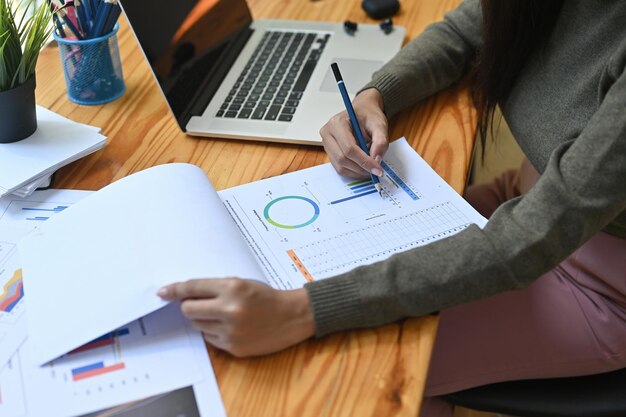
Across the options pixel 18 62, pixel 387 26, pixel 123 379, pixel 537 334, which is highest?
pixel 18 62

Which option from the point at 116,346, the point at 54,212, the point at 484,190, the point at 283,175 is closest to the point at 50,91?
the point at 54,212

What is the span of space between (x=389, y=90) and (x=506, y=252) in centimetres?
38

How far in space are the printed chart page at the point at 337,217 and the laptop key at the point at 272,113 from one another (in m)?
0.15

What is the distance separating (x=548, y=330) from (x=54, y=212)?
65 centimetres

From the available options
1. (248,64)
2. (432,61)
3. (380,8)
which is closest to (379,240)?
(432,61)

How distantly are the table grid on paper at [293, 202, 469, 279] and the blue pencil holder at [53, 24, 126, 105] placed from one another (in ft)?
1.62

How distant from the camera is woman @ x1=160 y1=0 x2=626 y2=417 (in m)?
0.69

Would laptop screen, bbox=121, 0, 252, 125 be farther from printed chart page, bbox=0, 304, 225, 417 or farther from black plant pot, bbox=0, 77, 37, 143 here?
printed chart page, bbox=0, 304, 225, 417

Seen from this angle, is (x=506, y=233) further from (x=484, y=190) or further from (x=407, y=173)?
(x=484, y=190)

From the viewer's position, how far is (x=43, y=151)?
0.94 metres

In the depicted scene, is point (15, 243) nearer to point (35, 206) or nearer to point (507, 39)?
point (35, 206)

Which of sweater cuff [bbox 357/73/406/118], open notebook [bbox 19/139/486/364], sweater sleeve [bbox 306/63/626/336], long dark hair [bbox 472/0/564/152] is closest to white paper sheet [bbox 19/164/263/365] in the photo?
open notebook [bbox 19/139/486/364]

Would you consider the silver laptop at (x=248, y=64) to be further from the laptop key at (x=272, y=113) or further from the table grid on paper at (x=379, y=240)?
the table grid on paper at (x=379, y=240)

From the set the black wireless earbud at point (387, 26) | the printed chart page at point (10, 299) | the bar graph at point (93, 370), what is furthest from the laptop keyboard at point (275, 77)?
the bar graph at point (93, 370)
